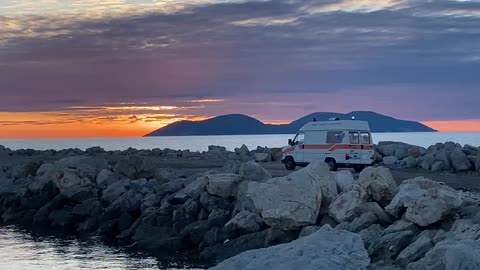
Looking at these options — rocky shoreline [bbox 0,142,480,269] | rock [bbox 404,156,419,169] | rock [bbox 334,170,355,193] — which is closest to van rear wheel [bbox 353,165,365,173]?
rocky shoreline [bbox 0,142,480,269]

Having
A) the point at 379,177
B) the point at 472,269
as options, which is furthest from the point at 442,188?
the point at 472,269

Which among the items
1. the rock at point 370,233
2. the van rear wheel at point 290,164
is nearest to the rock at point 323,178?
the rock at point 370,233

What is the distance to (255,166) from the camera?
26.7 meters

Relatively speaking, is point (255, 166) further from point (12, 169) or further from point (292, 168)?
point (12, 169)

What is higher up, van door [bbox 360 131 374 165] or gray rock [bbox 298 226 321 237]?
van door [bbox 360 131 374 165]

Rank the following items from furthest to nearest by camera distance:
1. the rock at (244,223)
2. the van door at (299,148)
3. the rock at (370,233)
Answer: the van door at (299,148)
the rock at (244,223)
the rock at (370,233)

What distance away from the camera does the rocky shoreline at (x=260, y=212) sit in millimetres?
14414

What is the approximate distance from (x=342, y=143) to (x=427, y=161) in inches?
234

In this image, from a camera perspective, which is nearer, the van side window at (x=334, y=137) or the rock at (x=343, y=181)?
the rock at (x=343, y=181)

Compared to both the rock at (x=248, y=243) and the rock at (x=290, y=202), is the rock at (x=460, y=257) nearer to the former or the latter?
the rock at (x=290, y=202)

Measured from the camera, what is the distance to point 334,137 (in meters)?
31.7

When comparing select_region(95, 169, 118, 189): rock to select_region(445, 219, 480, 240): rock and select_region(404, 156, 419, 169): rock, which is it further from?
select_region(445, 219, 480, 240): rock

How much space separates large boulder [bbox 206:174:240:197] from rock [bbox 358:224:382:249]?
764cm

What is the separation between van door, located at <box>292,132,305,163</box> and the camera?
109 ft
